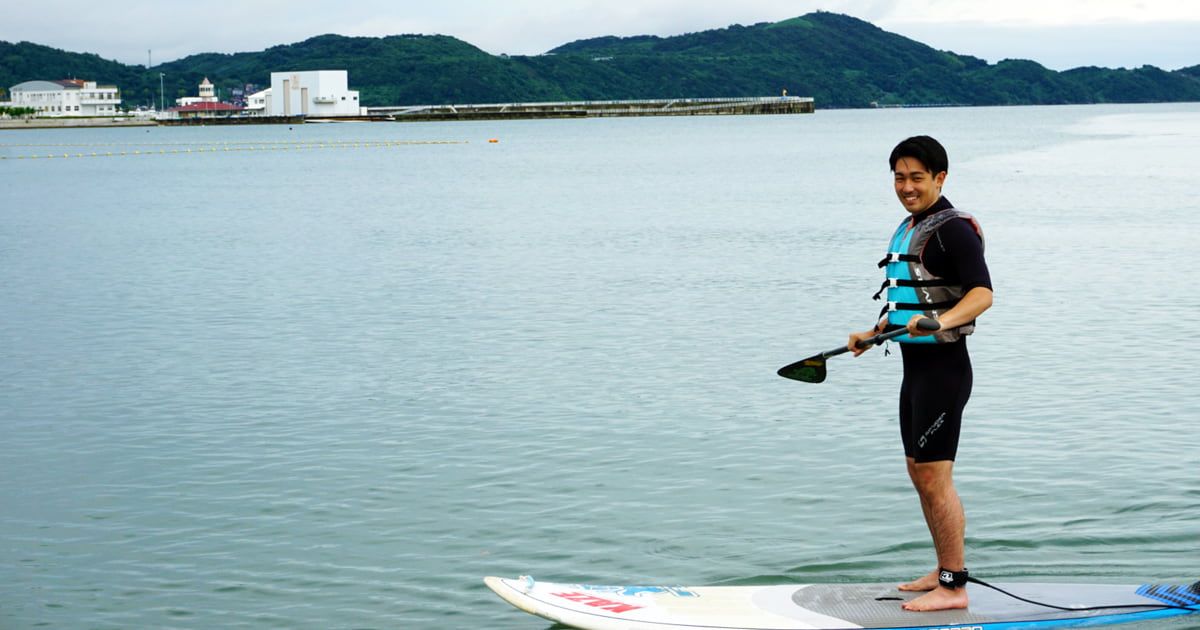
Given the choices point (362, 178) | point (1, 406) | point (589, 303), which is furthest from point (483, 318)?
point (362, 178)

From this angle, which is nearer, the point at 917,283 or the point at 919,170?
the point at 919,170

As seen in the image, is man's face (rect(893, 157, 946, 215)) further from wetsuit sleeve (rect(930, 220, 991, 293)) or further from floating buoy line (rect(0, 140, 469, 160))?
floating buoy line (rect(0, 140, 469, 160))

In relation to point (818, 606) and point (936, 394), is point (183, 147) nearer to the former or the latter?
point (818, 606)

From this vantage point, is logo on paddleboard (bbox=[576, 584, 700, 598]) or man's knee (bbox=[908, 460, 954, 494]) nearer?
man's knee (bbox=[908, 460, 954, 494])

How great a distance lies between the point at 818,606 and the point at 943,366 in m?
1.48

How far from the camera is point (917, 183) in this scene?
22.0 feet

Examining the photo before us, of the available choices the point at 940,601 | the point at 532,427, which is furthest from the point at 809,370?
the point at 532,427

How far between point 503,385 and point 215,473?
4.07 m

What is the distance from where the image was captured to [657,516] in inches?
402

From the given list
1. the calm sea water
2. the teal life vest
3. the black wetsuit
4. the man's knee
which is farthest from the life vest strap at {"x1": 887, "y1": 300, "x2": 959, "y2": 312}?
the calm sea water

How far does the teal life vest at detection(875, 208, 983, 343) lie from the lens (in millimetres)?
6684

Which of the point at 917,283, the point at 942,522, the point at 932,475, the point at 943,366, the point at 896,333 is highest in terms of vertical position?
the point at 917,283

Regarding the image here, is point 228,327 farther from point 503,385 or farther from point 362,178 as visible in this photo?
point 362,178

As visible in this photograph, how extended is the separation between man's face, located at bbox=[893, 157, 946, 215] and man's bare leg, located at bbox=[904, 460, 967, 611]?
3.97 feet
